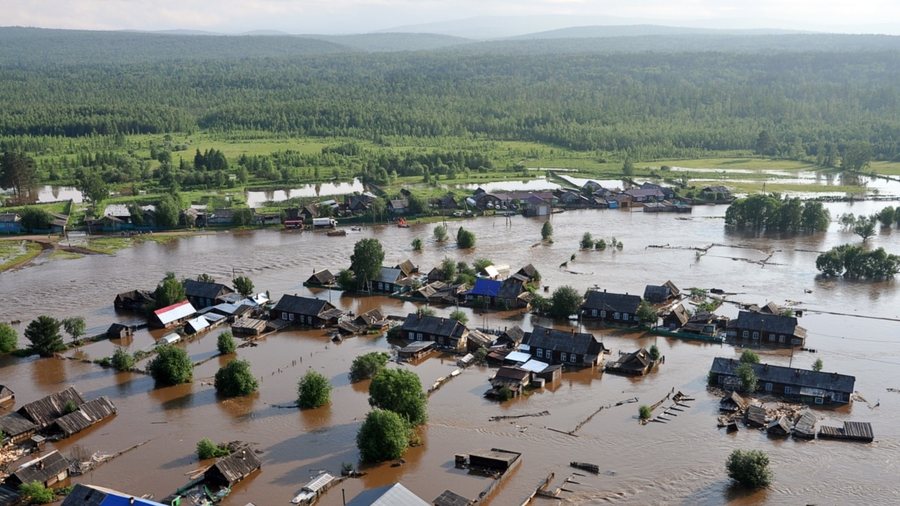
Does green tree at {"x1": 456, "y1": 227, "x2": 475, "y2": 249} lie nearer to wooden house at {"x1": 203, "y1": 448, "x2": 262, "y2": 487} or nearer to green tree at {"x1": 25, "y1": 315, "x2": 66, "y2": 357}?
green tree at {"x1": 25, "y1": 315, "x2": 66, "y2": 357}

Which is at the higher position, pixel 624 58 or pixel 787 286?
pixel 624 58

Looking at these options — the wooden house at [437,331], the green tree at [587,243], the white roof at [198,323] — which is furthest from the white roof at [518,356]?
the green tree at [587,243]

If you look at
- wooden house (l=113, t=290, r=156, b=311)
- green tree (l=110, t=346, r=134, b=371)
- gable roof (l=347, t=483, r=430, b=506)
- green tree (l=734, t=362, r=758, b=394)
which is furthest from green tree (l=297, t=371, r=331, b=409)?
wooden house (l=113, t=290, r=156, b=311)

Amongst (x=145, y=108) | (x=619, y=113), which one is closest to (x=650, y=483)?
(x=619, y=113)

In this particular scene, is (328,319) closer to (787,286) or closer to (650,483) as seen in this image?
(650,483)

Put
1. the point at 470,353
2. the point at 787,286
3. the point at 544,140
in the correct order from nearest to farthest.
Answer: the point at 470,353
the point at 787,286
the point at 544,140
